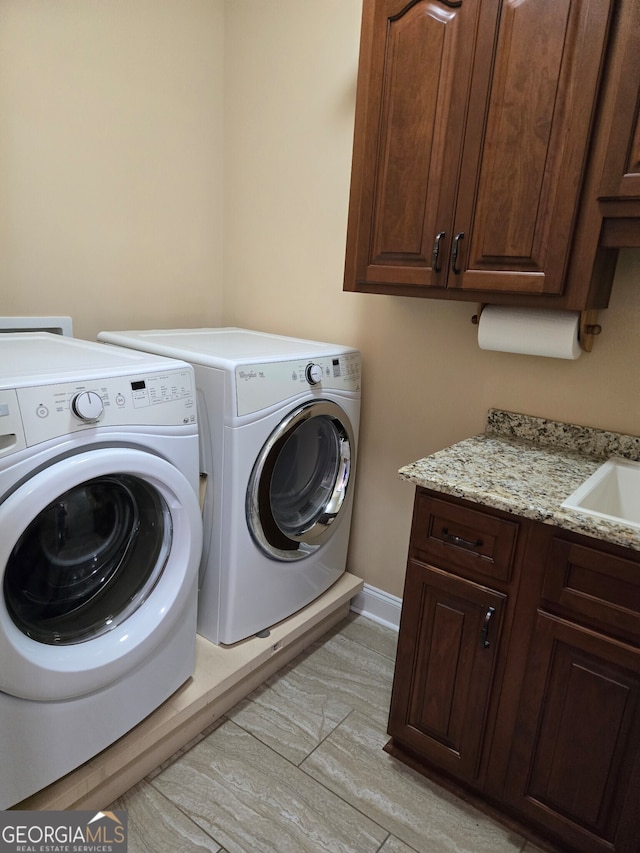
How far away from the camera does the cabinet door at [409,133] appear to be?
1375 mm

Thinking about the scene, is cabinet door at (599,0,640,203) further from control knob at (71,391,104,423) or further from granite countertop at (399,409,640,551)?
control knob at (71,391,104,423)

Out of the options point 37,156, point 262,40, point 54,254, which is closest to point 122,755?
point 54,254

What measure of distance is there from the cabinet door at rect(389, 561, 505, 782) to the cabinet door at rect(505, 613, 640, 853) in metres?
0.11

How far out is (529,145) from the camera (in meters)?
1.29

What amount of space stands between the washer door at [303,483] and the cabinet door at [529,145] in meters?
0.70

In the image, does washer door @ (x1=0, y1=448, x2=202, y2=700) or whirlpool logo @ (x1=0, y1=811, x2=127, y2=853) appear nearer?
washer door @ (x1=0, y1=448, x2=202, y2=700)

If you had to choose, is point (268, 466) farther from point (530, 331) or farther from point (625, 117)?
point (625, 117)

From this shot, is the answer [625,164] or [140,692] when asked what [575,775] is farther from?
[625,164]

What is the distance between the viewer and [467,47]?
1341mm

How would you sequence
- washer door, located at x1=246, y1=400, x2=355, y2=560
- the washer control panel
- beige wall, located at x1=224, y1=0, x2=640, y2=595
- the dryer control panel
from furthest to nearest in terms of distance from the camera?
beige wall, located at x1=224, y1=0, x2=640, y2=595 → washer door, located at x1=246, y1=400, x2=355, y2=560 → the dryer control panel → the washer control panel

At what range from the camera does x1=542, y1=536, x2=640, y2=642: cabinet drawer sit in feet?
3.64

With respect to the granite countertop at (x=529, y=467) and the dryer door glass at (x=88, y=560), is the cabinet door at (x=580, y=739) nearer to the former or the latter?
the granite countertop at (x=529, y=467)

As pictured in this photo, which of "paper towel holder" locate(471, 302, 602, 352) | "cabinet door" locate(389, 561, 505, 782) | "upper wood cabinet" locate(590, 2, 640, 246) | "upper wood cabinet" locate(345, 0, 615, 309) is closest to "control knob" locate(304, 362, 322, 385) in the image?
"upper wood cabinet" locate(345, 0, 615, 309)

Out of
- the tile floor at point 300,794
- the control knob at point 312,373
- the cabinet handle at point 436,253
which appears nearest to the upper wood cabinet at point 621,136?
the cabinet handle at point 436,253
